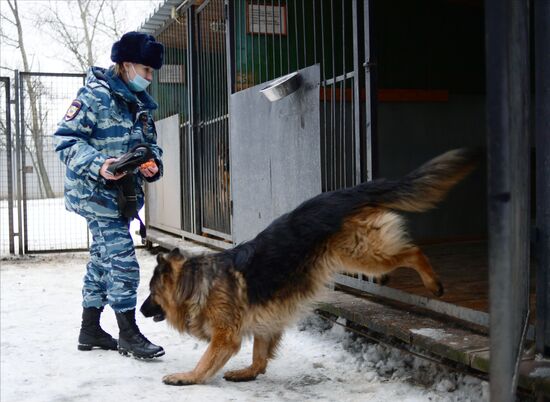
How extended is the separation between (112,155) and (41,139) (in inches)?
229

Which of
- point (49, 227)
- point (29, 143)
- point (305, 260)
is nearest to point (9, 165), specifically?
point (29, 143)

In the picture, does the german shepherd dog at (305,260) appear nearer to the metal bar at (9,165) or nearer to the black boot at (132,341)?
the black boot at (132,341)

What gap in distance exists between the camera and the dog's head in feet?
Result: 11.9

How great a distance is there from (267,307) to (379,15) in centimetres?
518

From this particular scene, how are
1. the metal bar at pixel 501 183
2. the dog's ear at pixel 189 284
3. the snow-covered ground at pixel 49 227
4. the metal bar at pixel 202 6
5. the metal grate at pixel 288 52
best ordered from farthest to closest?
the snow-covered ground at pixel 49 227
the metal bar at pixel 202 6
the metal grate at pixel 288 52
the dog's ear at pixel 189 284
the metal bar at pixel 501 183

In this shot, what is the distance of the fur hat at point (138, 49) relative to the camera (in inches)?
158

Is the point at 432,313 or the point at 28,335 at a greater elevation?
the point at 432,313

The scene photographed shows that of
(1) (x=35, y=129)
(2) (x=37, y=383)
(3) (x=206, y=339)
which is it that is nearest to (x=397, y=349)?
(3) (x=206, y=339)

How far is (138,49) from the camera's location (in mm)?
4023

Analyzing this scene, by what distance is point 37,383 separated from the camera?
142 inches

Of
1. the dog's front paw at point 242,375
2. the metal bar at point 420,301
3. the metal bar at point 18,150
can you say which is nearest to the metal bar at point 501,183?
the metal bar at point 420,301

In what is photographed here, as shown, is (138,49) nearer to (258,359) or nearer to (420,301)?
(258,359)

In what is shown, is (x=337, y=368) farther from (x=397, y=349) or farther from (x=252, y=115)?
(x=252, y=115)

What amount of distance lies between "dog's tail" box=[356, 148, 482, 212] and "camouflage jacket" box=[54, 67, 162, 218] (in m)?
1.66
